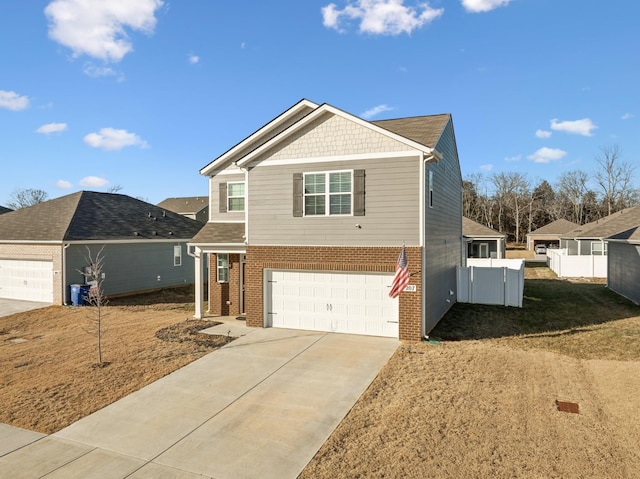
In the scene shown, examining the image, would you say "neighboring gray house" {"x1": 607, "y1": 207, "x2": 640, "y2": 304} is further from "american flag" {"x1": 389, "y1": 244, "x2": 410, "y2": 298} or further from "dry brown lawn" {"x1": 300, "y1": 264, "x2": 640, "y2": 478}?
"american flag" {"x1": 389, "y1": 244, "x2": 410, "y2": 298}

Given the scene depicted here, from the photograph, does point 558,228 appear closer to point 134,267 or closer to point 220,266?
point 220,266

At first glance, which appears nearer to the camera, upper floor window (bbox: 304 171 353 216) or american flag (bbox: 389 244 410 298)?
american flag (bbox: 389 244 410 298)

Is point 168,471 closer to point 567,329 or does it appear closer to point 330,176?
point 330,176

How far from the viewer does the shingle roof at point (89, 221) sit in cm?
1964

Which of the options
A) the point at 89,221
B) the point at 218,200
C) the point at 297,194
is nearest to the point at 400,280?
the point at 297,194

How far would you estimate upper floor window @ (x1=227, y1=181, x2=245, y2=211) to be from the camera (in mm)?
15610

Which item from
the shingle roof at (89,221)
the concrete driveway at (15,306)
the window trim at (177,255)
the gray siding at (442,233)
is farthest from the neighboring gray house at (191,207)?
the gray siding at (442,233)

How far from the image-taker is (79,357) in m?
10.2

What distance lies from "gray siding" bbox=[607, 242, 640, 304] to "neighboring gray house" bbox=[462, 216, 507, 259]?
1189cm

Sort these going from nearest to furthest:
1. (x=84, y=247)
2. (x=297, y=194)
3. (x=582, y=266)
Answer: (x=297, y=194), (x=84, y=247), (x=582, y=266)

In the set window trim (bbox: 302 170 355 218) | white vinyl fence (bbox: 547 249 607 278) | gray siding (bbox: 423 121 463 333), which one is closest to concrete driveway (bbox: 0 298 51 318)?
window trim (bbox: 302 170 355 218)

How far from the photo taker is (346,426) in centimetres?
651

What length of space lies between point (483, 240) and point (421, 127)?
26280mm

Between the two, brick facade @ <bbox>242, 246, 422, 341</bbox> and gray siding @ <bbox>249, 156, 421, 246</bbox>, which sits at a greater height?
gray siding @ <bbox>249, 156, 421, 246</bbox>
